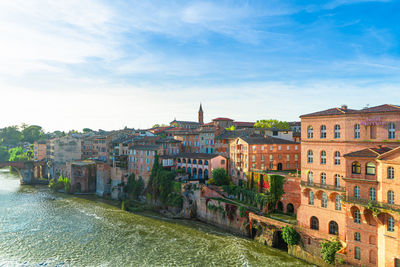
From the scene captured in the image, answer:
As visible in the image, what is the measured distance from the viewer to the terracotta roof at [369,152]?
1308 inches

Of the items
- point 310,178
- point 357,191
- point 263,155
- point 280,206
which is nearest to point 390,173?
point 357,191

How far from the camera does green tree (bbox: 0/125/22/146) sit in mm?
172375

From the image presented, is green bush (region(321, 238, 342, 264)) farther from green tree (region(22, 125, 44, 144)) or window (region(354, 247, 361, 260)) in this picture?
green tree (region(22, 125, 44, 144))

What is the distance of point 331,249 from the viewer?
120 ft

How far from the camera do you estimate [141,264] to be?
127 ft

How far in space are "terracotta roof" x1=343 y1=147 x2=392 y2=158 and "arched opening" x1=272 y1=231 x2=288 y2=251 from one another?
17.4 metres

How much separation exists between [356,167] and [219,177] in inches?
1260

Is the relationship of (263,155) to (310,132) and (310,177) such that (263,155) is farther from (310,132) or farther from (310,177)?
(310,132)

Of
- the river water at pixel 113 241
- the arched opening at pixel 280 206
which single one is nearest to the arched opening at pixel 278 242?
the river water at pixel 113 241

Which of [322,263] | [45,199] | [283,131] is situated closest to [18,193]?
[45,199]

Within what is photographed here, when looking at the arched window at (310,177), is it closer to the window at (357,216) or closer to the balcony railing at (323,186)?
the balcony railing at (323,186)

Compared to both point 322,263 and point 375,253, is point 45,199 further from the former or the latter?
point 375,253

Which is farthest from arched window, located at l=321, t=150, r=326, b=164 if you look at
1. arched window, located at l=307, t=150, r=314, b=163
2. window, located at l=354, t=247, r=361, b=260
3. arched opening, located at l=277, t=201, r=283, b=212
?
arched opening, located at l=277, t=201, r=283, b=212

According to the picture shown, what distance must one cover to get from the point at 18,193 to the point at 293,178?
267ft
